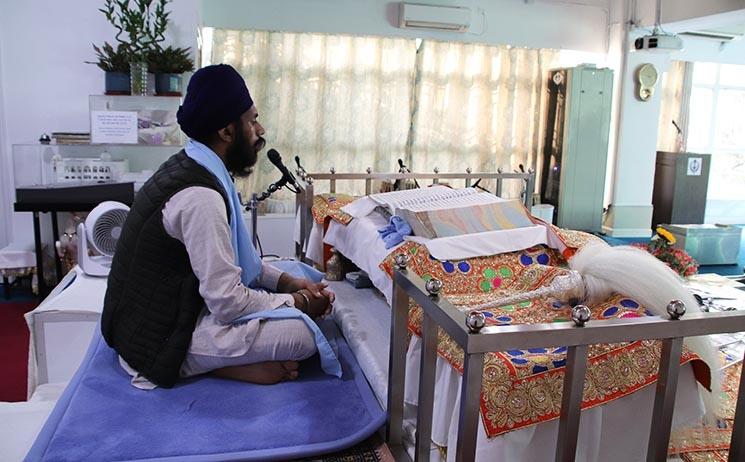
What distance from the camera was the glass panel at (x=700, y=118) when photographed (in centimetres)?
840

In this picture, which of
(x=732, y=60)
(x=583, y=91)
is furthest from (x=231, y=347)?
(x=732, y=60)

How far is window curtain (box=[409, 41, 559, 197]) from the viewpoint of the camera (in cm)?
648

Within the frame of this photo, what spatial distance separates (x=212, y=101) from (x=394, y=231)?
36.4 inches

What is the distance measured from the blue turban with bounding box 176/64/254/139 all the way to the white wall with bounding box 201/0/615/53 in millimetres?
4088

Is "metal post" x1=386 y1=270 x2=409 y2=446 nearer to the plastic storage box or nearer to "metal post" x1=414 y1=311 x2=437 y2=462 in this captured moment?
"metal post" x1=414 y1=311 x2=437 y2=462

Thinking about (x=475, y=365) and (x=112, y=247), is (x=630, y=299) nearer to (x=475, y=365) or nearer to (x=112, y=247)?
(x=475, y=365)

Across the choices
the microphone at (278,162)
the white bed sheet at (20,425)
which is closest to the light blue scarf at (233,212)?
the microphone at (278,162)

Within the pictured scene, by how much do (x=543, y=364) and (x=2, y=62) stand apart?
16.3 ft

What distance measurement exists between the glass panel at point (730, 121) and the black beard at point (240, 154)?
8.34 meters

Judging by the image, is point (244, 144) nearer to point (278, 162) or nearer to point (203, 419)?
point (278, 162)

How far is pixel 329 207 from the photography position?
3250 mm

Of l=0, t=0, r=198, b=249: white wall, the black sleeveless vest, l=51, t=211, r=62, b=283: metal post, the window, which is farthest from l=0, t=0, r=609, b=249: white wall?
the window

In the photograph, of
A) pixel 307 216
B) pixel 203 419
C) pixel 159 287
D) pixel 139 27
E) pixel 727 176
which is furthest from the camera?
pixel 727 176

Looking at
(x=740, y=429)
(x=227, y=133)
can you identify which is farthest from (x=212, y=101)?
(x=740, y=429)
